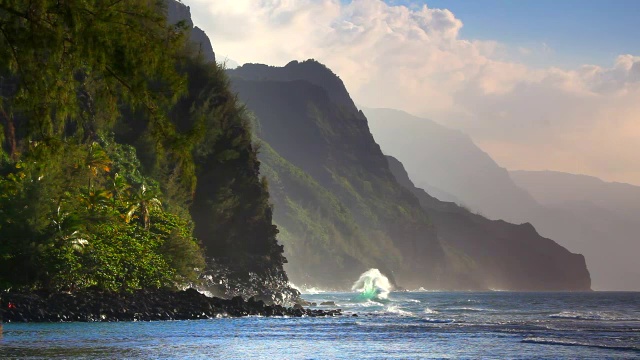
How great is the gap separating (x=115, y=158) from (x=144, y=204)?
9061 mm

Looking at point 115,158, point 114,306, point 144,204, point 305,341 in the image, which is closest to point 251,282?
point 115,158

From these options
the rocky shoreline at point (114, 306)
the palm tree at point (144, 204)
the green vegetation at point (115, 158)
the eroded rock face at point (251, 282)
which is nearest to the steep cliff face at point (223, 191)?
the eroded rock face at point (251, 282)

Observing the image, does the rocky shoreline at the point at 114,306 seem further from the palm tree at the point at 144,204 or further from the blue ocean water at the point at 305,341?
the palm tree at the point at 144,204

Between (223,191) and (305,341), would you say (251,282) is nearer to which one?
(223,191)

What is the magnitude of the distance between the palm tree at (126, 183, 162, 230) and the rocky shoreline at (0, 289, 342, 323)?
6538 mm

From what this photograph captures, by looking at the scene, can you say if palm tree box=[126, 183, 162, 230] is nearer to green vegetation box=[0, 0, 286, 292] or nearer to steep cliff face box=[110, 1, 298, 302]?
green vegetation box=[0, 0, 286, 292]

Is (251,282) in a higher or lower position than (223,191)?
lower

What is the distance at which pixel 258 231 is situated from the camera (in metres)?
97.3

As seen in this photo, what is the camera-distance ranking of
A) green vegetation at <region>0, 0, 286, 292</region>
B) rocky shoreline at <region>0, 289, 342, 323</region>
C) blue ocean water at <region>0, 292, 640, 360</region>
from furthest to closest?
rocky shoreline at <region>0, 289, 342, 323</region>
blue ocean water at <region>0, 292, 640, 360</region>
green vegetation at <region>0, 0, 286, 292</region>

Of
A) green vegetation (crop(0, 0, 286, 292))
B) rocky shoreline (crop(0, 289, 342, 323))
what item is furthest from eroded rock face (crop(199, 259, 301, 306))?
rocky shoreline (crop(0, 289, 342, 323))

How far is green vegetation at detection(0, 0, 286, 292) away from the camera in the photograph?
54.7 feet

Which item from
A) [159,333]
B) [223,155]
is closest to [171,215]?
[223,155]

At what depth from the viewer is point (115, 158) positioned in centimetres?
7462

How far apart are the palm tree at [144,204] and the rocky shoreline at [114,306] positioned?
21.5ft
